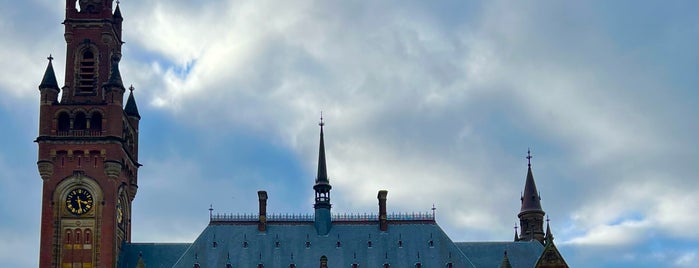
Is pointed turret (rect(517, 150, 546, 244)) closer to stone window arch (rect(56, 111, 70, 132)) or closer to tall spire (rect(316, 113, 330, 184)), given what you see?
tall spire (rect(316, 113, 330, 184))

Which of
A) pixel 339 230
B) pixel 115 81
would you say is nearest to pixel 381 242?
pixel 339 230

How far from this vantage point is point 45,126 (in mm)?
160000

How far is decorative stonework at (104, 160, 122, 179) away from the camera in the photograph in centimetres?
15862

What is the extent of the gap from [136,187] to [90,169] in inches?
517

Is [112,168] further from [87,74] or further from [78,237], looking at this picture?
[87,74]

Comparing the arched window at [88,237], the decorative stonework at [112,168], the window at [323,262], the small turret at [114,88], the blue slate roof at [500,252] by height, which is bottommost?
the window at [323,262]

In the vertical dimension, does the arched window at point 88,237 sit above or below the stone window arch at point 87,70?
below

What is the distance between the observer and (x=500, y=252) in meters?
165

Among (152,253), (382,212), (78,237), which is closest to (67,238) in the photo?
(78,237)

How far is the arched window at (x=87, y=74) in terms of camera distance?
165m

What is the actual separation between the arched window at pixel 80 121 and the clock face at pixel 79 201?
29.8ft

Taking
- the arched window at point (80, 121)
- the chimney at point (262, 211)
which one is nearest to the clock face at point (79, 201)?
the arched window at point (80, 121)

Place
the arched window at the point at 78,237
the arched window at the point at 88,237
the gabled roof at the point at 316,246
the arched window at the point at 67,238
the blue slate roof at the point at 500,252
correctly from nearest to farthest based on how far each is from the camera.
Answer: the arched window at the point at 67,238
the arched window at the point at 78,237
the arched window at the point at 88,237
the gabled roof at the point at 316,246
the blue slate roof at the point at 500,252

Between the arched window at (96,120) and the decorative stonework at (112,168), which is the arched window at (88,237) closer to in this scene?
the decorative stonework at (112,168)
